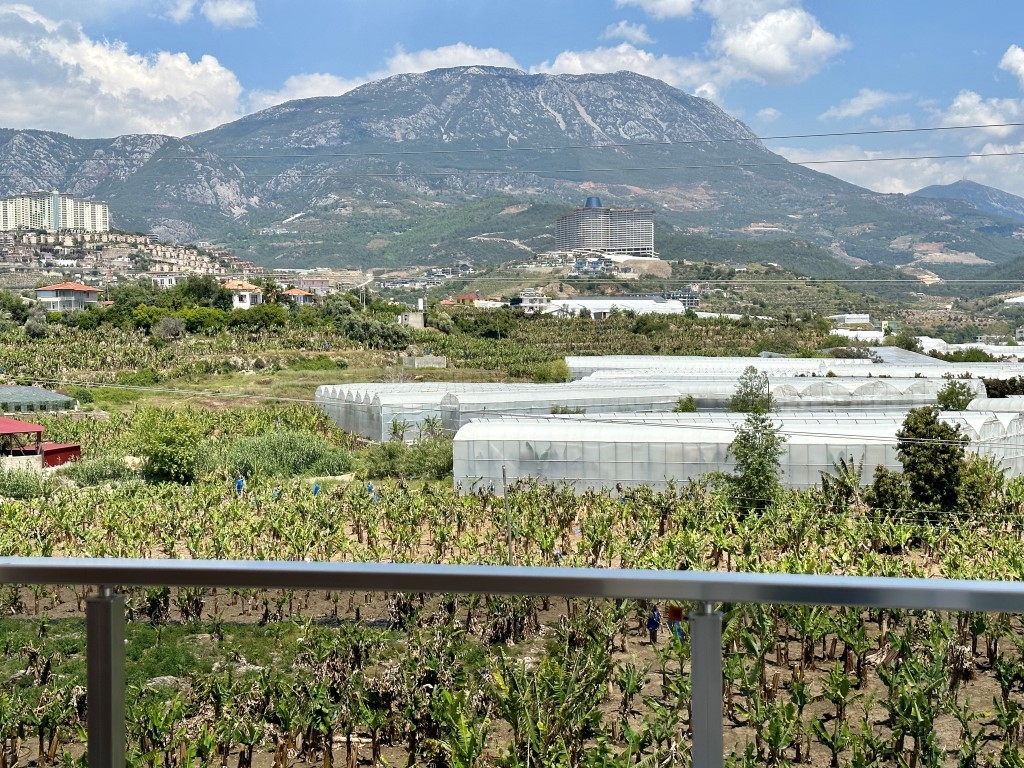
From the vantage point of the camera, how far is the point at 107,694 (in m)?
1.46

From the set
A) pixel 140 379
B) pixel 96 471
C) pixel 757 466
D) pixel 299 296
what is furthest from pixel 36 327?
pixel 757 466

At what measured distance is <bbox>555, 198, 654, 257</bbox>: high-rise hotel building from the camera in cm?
7819

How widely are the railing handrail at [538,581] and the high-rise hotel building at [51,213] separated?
77544mm

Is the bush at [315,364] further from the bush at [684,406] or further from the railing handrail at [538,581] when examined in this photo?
the railing handrail at [538,581]

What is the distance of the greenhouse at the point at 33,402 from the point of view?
20.9 meters

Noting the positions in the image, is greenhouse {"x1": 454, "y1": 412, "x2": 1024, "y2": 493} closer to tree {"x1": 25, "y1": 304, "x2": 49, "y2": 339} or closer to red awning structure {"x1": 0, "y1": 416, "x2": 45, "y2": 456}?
red awning structure {"x1": 0, "y1": 416, "x2": 45, "y2": 456}

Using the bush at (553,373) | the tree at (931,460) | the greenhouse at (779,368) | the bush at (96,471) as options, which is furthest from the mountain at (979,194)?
the bush at (96,471)

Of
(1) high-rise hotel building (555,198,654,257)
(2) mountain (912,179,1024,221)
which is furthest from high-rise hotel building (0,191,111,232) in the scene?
(2) mountain (912,179,1024,221)

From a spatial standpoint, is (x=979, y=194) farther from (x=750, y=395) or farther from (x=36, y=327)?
(x=750, y=395)

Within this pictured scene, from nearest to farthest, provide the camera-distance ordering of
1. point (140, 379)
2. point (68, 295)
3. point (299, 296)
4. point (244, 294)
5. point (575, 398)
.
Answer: point (575, 398) < point (140, 379) < point (244, 294) < point (68, 295) < point (299, 296)

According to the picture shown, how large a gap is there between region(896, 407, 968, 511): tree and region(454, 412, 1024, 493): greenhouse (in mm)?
820

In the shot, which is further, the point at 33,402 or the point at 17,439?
the point at 33,402

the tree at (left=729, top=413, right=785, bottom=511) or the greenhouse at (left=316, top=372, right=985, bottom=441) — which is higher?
Result: the greenhouse at (left=316, top=372, right=985, bottom=441)

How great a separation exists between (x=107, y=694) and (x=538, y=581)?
0.65 meters
